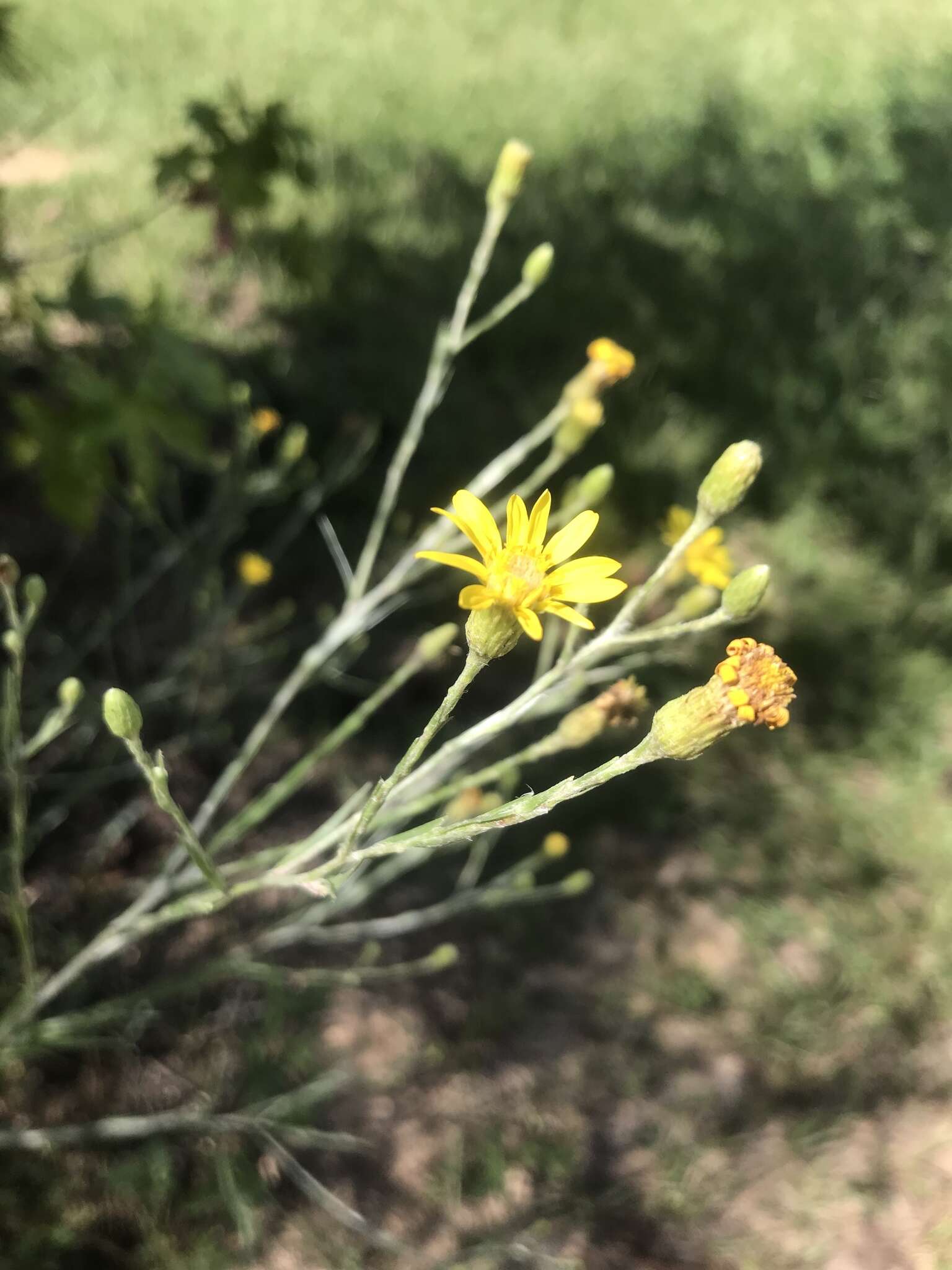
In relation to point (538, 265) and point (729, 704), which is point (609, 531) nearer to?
point (538, 265)

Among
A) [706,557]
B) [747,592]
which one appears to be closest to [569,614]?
[747,592]

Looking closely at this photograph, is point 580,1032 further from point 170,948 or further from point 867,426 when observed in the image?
point 867,426

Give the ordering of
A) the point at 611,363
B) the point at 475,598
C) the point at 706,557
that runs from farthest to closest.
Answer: the point at 706,557, the point at 611,363, the point at 475,598

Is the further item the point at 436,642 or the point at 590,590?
the point at 436,642

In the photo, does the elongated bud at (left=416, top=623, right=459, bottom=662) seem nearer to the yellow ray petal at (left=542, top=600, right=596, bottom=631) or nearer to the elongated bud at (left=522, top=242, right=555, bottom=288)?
the yellow ray petal at (left=542, top=600, right=596, bottom=631)

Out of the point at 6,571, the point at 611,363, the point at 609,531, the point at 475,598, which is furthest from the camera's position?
the point at 609,531

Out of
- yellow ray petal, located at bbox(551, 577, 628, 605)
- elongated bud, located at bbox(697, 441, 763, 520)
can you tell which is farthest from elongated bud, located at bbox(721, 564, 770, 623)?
yellow ray petal, located at bbox(551, 577, 628, 605)
